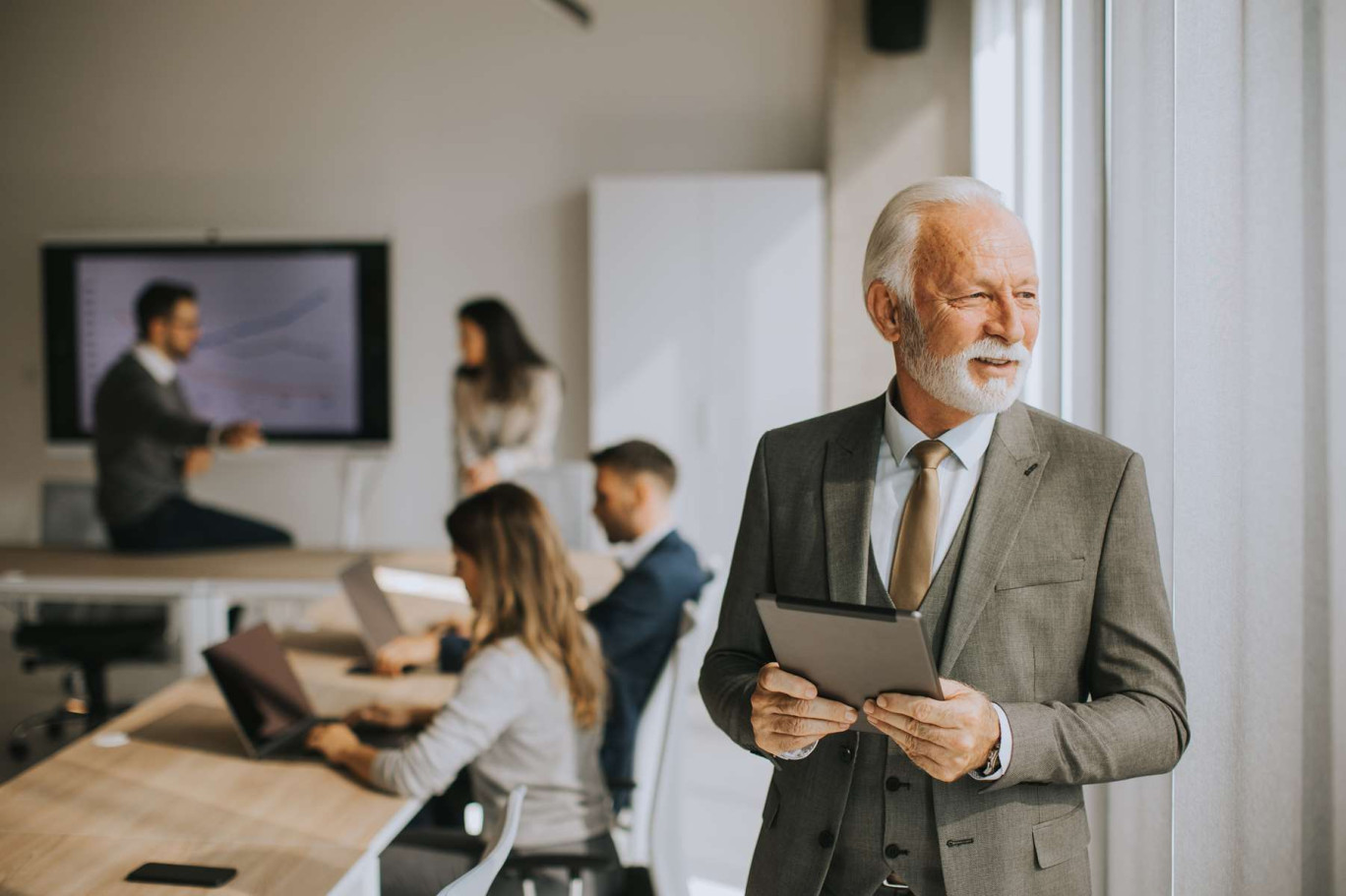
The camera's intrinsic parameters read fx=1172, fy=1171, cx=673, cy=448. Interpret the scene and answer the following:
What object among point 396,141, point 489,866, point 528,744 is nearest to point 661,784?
point 528,744

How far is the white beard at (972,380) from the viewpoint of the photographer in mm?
1417

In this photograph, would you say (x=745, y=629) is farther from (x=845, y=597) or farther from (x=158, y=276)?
(x=158, y=276)

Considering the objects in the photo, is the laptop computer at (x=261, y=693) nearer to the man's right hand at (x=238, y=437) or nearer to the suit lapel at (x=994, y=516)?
the suit lapel at (x=994, y=516)

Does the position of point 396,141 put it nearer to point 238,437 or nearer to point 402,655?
point 238,437

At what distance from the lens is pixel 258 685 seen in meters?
2.55

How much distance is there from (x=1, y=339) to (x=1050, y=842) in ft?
24.3

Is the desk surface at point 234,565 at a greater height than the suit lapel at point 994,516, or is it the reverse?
the suit lapel at point 994,516

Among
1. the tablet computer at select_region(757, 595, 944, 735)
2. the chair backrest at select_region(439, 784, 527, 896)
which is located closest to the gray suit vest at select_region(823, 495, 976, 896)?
the tablet computer at select_region(757, 595, 944, 735)

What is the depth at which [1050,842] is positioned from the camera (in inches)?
56.1

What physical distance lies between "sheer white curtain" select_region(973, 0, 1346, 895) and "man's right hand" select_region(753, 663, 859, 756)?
67cm

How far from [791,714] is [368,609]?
6.89 feet

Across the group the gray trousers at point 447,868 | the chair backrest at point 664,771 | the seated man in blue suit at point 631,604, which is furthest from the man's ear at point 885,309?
the seated man in blue suit at point 631,604

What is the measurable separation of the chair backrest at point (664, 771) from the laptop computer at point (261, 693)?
→ 29.2 inches

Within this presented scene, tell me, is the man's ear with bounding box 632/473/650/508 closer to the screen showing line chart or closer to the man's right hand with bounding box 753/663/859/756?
the man's right hand with bounding box 753/663/859/756
